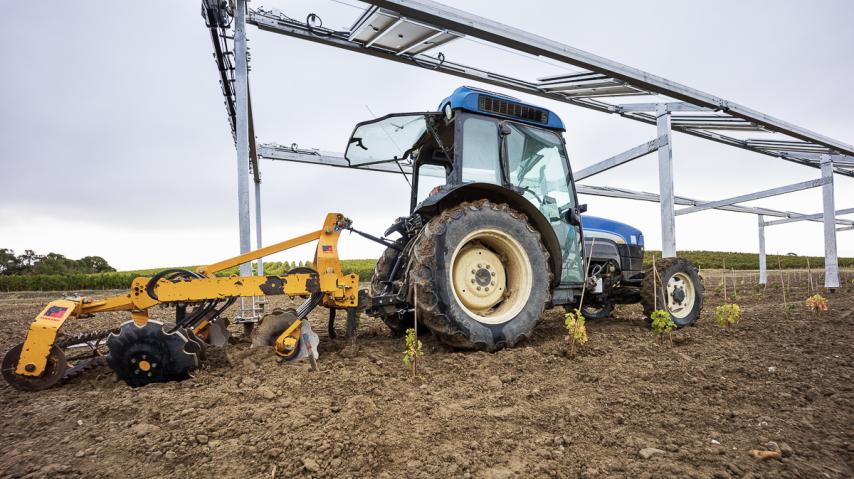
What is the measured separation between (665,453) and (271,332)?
2795mm

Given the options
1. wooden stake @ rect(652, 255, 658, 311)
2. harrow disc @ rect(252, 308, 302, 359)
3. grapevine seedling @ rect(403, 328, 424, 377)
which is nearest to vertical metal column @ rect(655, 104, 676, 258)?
wooden stake @ rect(652, 255, 658, 311)

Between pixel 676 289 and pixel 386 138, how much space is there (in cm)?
370

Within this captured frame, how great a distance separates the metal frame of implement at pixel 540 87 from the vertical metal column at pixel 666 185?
0.05ft

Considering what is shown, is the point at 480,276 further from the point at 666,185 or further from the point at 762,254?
the point at 762,254

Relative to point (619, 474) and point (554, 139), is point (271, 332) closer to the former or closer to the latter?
point (619, 474)

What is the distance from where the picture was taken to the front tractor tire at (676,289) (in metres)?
4.61

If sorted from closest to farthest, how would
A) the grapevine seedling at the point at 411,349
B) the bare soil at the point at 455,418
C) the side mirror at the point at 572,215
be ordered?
1. the bare soil at the point at 455,418
2. the grapevine seedling at the point at 411,349
3. the side mirror at the point at 572,215

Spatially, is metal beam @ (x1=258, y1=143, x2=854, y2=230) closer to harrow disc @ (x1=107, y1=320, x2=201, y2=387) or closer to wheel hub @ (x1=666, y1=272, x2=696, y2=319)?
harrow disc @ (x1=107, y1=320, x2=201, y2=387)

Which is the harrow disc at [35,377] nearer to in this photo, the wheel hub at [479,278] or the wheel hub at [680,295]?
the wheel hub at [479,278]

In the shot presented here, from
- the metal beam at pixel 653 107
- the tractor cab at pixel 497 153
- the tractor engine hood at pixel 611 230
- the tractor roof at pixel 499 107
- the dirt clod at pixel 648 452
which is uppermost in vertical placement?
the metal beam at pixel 653 107

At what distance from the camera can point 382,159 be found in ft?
15.4

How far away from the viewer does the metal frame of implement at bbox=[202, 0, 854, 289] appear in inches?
184

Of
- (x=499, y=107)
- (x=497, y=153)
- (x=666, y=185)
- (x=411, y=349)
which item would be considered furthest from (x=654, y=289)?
(x=666, y=185)

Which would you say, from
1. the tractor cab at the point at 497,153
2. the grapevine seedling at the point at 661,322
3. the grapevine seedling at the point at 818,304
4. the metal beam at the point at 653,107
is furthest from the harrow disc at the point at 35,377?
the grapevine seedling at the point at 818,304
